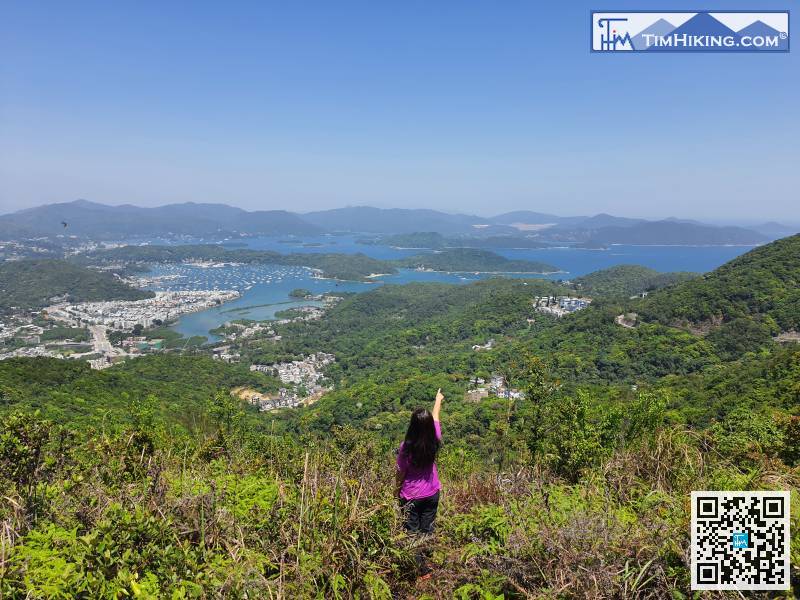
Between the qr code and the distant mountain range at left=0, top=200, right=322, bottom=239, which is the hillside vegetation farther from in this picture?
the qr code

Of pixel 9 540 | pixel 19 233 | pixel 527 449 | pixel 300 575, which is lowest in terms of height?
pixel 527 449

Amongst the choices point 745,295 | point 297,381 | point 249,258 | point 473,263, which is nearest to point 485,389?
point 297,381

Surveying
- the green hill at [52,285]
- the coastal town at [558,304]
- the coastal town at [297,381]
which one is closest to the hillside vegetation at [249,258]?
the green hill at [52,285]

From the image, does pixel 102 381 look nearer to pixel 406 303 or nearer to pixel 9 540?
pixel 9 540

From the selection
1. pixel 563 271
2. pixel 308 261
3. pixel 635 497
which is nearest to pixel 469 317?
pixel 635 497

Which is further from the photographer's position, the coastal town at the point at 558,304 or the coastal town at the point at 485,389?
the coastal town at the point at 558,304

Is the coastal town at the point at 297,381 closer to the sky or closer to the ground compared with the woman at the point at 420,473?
closer to the ground

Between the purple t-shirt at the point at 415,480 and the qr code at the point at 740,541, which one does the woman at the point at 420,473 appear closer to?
the purple t-shirt at the point at 415,480

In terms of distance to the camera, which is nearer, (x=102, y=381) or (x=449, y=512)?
(x=449, y=512)
